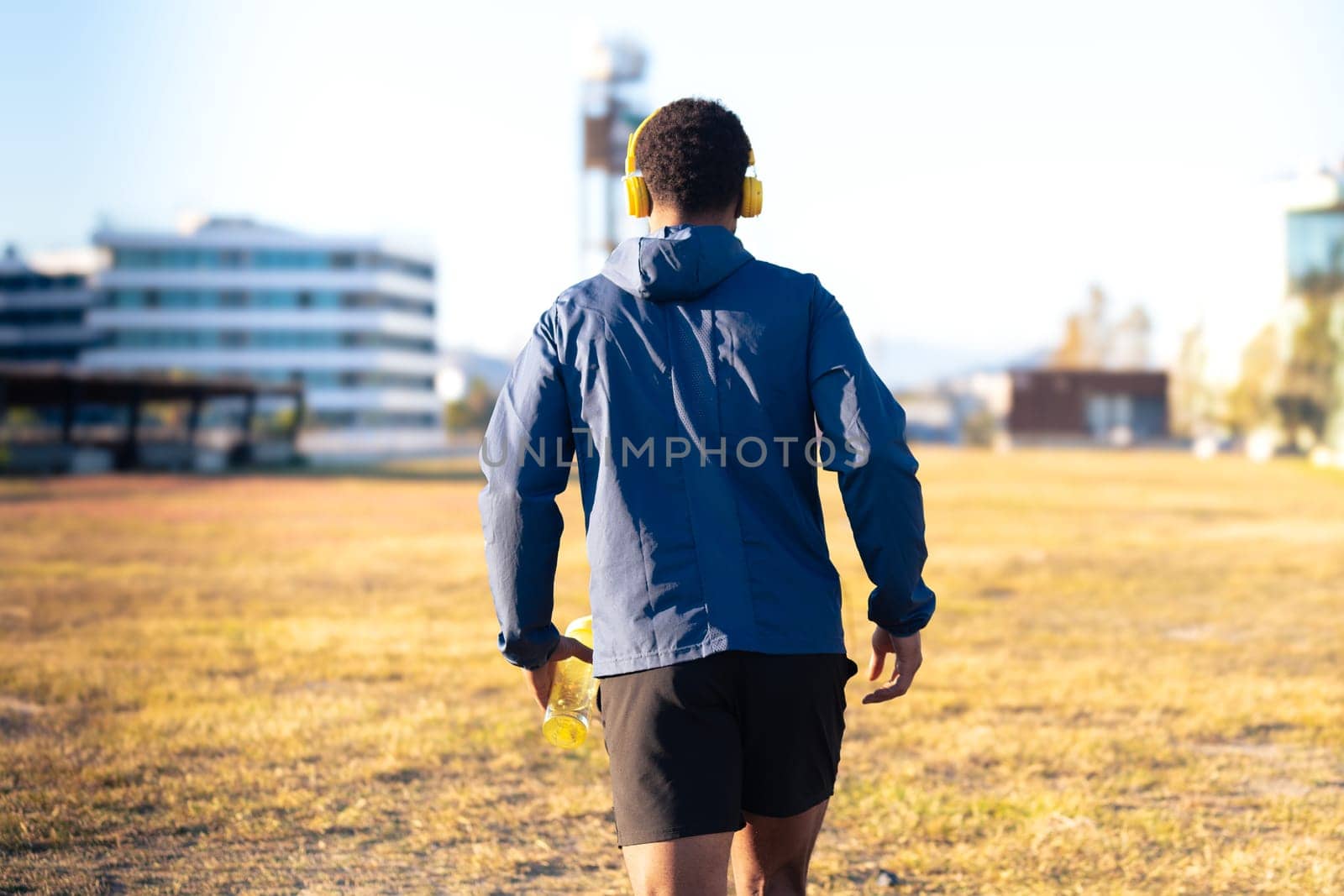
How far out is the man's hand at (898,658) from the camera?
2.49 metres

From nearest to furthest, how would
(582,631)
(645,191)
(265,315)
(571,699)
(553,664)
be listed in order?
(645,191) → (553,664) → (582,631) → (571,699) → (265,315)

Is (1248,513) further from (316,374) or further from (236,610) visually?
(316,374)

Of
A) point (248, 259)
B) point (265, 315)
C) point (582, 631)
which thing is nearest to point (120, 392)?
point (582, 631)

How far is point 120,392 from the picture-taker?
4031cm

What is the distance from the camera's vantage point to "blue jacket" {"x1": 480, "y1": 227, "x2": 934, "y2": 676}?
2283 millimetres

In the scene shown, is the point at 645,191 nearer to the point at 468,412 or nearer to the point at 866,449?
the point at 866,449

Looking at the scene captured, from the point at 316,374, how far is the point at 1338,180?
67.5 metres

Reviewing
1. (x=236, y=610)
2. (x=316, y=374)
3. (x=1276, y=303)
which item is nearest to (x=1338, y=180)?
(x=1276, y=303)

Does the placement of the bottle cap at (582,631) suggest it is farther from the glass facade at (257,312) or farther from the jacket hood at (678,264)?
the glass facade at (257,312)

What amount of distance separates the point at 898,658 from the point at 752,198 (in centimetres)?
94

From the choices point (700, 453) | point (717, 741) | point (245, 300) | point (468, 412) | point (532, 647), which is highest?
point (245, 300)

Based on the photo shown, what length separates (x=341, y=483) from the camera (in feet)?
113

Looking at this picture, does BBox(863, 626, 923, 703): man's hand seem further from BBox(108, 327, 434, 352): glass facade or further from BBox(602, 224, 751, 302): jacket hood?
BBox(108, 327, 434, 352): glass facade

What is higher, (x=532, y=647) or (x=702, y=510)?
(x=702, y=510)
